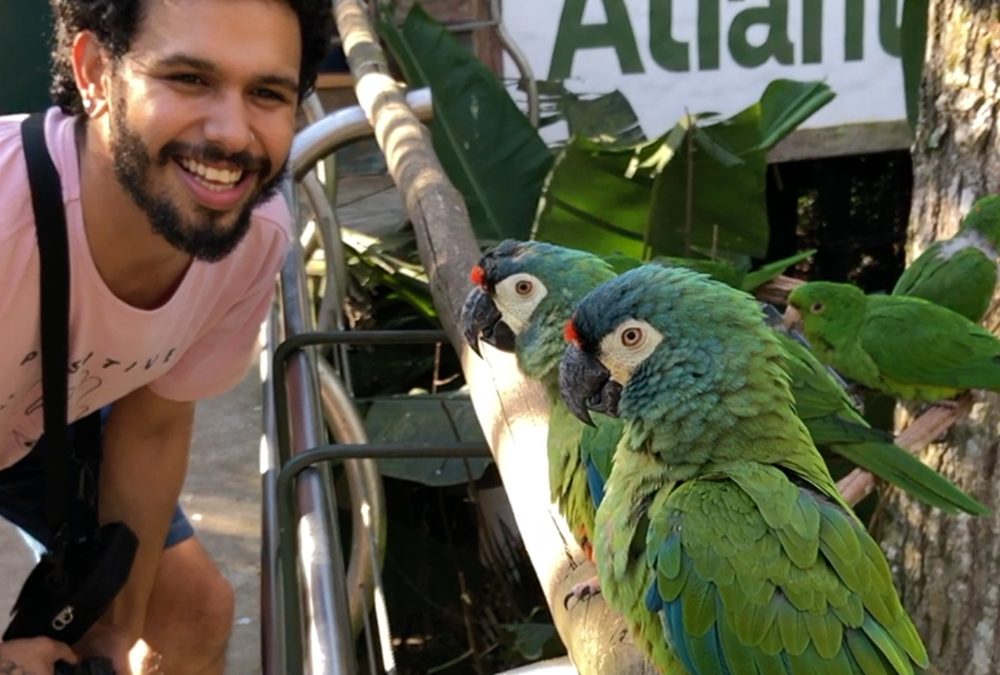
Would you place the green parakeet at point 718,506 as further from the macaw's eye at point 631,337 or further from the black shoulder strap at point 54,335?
the black shoulder strap at point 54,335

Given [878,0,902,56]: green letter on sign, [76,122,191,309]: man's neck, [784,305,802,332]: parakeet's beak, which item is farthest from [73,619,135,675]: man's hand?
[878,0,902,56]: green letter on sign

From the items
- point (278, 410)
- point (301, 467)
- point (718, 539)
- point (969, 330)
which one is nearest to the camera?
point (718, 539)

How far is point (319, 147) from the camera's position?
1461 mm

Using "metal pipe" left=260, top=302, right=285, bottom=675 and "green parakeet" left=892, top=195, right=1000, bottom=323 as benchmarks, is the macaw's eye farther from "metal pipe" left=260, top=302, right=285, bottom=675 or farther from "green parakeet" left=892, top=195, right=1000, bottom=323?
"green parakeet" left=892, top=195, right=1000, bottom=323

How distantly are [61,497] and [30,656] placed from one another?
16cm

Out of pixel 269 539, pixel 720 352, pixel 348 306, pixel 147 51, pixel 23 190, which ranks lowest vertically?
pixel 348 306

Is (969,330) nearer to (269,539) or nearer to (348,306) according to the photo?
(269,539)

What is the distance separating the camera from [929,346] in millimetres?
1732

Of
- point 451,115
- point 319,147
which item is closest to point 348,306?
point 451,115

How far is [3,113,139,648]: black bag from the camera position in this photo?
106 cm

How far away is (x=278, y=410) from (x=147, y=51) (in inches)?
16.0

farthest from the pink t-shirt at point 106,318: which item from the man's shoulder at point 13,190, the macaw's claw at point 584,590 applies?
the macaw's claw at point 584,590

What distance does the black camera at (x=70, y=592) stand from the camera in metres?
1.19

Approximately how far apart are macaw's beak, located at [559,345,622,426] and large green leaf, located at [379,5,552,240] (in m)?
1.70
